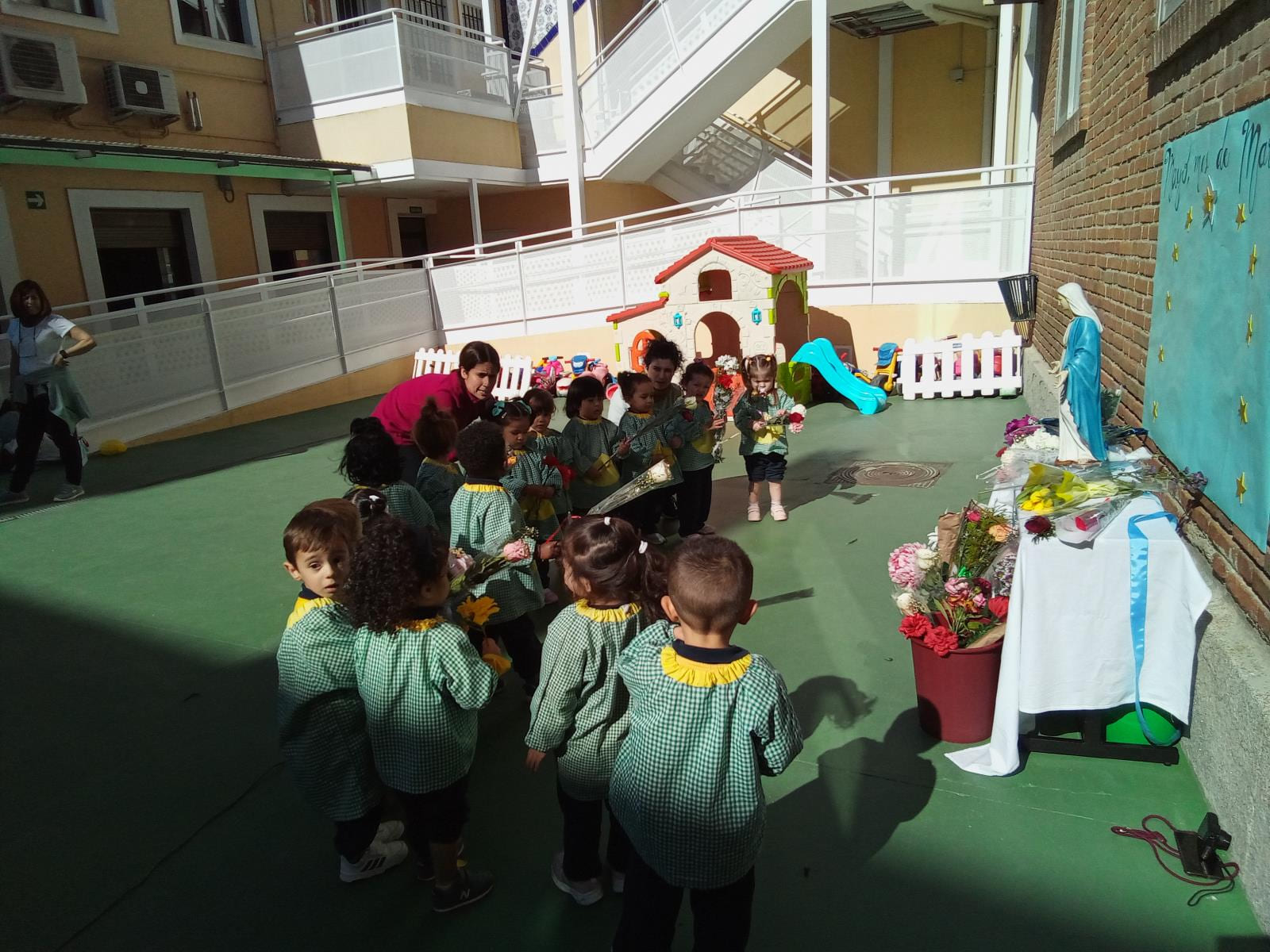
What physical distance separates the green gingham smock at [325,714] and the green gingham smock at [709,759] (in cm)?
106

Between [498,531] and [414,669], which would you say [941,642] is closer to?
[498,531]

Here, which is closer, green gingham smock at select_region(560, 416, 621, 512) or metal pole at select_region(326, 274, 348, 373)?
green gingham smock at select_region(560, 416, 621, 512)

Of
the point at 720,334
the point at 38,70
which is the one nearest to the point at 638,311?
the point at 720,334

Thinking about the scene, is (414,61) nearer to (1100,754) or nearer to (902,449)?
(902,449)

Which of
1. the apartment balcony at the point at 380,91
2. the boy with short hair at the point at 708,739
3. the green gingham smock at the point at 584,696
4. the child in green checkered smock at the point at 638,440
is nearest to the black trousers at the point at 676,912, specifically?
the boy with short hair at the point at 708,739

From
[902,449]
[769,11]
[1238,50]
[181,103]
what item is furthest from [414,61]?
[1238,50]

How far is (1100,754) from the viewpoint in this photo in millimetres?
3180

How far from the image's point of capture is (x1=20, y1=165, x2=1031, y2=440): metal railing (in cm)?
1016

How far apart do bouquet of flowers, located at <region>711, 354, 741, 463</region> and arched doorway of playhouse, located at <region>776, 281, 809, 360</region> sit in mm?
3776

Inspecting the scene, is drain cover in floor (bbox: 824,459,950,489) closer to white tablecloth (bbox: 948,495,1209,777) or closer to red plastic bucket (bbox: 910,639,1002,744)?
red plastic bucket (bbox: 910,639,1002,744)

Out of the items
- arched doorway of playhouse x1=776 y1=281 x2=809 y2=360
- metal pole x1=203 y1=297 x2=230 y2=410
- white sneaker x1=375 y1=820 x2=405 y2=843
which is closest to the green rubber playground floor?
white sneaker x1=375 y1=820 x2=405 y2=843

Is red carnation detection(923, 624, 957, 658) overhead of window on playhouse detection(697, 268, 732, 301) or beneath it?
beneath

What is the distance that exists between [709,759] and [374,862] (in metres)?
1.46

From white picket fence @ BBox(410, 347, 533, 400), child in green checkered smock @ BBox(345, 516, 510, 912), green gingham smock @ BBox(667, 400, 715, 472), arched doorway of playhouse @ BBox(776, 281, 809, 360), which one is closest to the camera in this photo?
child in green checkered smock @ BBox(345, 516, 510, 912)
